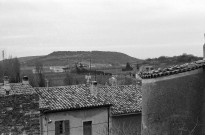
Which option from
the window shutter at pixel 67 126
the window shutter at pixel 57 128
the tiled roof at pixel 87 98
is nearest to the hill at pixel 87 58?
the tiled roof at pixel 87 98

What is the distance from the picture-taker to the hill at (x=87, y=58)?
2657 inches

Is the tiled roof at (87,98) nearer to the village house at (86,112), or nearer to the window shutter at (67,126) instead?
the village house at (86,112)

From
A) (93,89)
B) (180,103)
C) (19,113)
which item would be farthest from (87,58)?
(180,103)

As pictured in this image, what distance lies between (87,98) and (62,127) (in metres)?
2.09

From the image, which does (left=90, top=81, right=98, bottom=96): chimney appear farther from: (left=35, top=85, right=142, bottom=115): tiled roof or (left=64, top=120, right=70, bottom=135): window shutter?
→ (left=64, top=120, right=70, bottom=135): window shutter

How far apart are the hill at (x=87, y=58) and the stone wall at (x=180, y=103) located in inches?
2079

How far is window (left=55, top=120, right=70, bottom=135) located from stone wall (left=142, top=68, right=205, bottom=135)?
7596 mm

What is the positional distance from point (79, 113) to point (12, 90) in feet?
16.7

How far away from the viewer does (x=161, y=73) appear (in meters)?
8.44

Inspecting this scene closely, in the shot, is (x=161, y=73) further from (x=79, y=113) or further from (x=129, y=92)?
(x=129, y=92)

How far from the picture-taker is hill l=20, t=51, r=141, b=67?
67500 millimetres

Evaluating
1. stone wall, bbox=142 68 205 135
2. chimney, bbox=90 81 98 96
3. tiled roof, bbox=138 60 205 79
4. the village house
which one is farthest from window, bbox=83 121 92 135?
tiled roof, bbox=138 60 205 79

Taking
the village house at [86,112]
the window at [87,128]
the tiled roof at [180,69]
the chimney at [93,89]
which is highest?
the tiled roof at [180,69]

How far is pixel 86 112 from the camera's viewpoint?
15836mm
